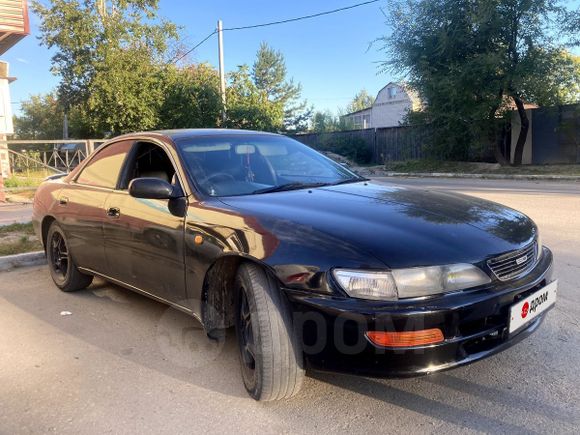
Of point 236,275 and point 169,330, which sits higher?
point 236,275

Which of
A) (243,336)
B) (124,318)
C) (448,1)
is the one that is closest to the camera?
(243,336)

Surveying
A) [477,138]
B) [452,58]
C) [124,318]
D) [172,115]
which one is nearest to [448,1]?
[452,58]

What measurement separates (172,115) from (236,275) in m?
21.9

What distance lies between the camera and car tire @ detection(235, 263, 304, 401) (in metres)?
2.61

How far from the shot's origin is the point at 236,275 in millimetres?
2961

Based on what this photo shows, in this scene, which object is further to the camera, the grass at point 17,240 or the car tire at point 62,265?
the grass at point 17,240

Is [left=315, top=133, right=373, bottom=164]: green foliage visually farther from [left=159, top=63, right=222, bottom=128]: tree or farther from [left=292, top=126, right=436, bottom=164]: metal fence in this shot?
[left=159, top=63, right=222, bottom=128]: tree

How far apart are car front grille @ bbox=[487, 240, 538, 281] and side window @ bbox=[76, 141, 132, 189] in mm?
2921

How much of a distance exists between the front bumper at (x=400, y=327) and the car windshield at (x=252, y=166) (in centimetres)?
118

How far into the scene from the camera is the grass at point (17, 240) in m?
6.30

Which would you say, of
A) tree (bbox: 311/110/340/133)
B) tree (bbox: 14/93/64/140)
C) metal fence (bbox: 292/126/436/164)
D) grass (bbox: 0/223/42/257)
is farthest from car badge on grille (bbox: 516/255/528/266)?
tree (bbox: 14/93/64/140)

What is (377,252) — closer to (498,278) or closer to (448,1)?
(498,278)

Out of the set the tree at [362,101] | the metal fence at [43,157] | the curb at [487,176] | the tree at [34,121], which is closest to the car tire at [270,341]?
the metal fence at [43,157]

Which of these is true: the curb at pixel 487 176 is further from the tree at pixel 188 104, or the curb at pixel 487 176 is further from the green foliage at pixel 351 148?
the tree at pixel 188 104
